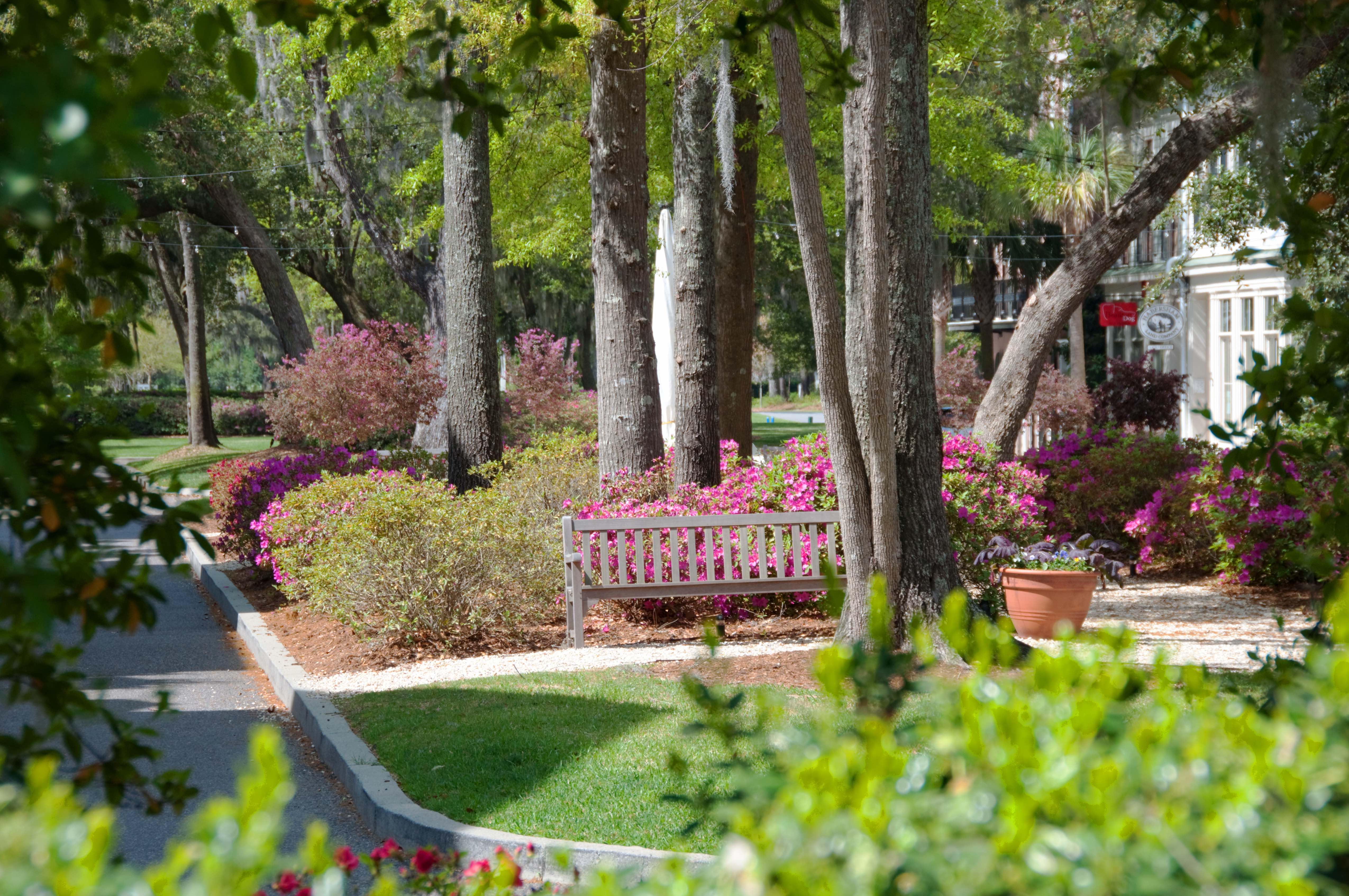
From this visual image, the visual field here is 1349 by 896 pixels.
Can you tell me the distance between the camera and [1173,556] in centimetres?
1186

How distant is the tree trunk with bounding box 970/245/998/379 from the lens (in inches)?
1441

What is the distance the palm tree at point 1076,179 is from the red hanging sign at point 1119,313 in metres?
1.97

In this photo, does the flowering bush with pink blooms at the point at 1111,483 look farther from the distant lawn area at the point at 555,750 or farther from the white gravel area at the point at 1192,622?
the distant lawn area at the point at 555,750

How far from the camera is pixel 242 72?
1.94 meters

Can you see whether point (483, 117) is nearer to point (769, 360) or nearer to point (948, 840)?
point (948, 840)

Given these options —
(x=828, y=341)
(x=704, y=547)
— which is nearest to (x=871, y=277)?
(x=828, y=341)

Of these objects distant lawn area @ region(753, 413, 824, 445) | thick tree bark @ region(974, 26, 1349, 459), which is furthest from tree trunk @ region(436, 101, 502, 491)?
distant lawn area @ region(753, 413, 824, 445)

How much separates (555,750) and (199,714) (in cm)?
291

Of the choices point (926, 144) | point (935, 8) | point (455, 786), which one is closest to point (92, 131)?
point (455, 786)

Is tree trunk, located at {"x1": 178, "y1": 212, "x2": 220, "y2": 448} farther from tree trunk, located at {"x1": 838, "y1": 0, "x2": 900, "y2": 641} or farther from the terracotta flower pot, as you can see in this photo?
the terracotta flower pot

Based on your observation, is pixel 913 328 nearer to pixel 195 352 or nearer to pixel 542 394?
pixel 542 394

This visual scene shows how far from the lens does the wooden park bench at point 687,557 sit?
28.9 feet

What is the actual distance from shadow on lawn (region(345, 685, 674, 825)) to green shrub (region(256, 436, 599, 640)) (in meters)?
1.28

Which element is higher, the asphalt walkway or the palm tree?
the palm tree
